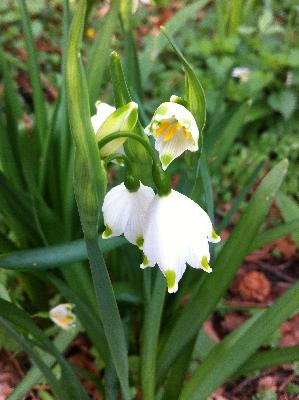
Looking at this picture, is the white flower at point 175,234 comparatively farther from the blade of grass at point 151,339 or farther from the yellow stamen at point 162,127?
the blade of grass at point 151,339

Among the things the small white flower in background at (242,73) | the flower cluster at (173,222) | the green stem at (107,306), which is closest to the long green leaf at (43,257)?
the green stem at (107,306)

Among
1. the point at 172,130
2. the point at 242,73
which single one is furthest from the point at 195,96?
the point at 242,73

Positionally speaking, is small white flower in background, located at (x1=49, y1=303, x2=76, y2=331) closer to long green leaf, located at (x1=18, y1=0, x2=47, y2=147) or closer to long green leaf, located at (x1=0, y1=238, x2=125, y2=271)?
long green leaf, located at (x1=0, y1=238, x2=125, y2=271)

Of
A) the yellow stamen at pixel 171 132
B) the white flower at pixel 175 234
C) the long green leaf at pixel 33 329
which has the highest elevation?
the yellow stamen at pixel 171 132

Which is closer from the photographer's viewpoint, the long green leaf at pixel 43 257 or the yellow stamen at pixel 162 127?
the yellow stamen at pixel 162 127

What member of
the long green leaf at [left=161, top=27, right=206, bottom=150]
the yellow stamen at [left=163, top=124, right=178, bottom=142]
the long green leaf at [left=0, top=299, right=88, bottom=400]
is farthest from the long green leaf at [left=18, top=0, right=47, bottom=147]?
the yellow stamen at [left=163, top=124, right=178, bottom=142]

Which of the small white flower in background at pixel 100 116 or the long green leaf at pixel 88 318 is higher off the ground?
the small white flower in background at pixel 100 116
